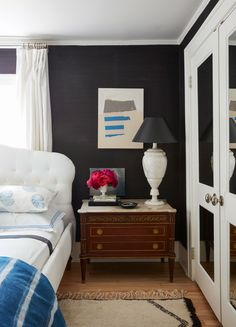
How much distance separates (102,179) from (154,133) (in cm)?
69

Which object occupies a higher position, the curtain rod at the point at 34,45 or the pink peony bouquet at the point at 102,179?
the curtain rod at the point at 34,45

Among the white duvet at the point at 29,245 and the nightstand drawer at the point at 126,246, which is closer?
the white duvet at the point at 29,245

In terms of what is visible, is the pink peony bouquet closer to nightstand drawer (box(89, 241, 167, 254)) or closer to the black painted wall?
the black painted wall

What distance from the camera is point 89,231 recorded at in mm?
3148

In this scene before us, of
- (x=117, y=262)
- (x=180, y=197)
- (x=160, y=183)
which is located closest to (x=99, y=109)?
(x=160, y=183)

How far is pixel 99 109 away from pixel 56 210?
1200 millimetres

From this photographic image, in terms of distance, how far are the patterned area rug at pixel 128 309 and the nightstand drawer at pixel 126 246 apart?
39 cm

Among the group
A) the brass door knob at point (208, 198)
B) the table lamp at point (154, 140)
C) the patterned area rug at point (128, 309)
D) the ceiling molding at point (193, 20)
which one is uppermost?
the ceiling molding at point (193, 20)

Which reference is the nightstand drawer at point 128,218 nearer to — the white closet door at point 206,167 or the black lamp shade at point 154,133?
the white closet door at point 206,167

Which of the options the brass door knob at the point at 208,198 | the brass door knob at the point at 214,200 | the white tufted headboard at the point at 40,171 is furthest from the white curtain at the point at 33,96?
the brass door knob at the point at 214,200

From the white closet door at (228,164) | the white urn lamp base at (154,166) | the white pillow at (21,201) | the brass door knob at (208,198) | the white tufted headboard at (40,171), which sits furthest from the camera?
Result: the white tufted headboard at (40,171)

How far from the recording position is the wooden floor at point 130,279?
9.83ft

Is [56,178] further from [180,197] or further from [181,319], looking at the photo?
[181,319]

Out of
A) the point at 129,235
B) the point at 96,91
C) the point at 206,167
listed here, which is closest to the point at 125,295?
the point at 129,235
